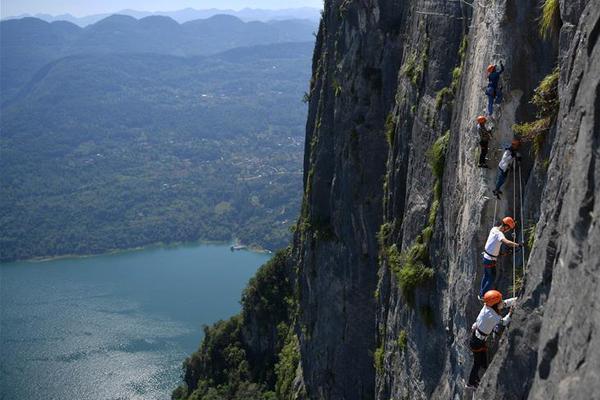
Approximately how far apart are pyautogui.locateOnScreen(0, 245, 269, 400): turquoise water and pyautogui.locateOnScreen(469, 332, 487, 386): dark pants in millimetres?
52191

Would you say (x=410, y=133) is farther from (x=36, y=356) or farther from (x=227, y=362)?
(x=36, y=356)

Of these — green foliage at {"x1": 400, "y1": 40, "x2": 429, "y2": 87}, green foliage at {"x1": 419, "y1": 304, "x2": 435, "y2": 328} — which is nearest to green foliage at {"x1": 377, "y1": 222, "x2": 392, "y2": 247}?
green foliage at {"x1": 400, "y1": 40, "x2": 429, "y2": 87}

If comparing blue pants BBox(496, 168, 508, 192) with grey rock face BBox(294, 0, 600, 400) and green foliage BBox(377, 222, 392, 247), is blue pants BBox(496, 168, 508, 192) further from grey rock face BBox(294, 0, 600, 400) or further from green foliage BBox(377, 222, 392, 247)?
green foliage BBox(377, 222, 392, 247)

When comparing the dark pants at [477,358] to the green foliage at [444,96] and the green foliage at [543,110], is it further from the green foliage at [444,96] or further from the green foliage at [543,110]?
the green foliage at [444,96]

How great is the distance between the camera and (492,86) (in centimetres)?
1048

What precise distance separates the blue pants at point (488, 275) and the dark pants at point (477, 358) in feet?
2.59

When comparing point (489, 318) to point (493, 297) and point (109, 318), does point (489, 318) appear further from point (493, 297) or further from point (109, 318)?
point (109, 318)

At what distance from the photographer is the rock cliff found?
751 centimetres

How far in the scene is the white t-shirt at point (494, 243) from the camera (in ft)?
31.8

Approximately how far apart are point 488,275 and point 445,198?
9.67 feet

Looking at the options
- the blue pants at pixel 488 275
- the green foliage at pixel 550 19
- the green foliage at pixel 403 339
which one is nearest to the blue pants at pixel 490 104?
the green foliage at pixel 550 19

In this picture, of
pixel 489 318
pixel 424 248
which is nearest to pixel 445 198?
pixel 424 248

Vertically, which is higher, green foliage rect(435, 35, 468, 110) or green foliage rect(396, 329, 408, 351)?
green foliage rect(435, 35, 468, 110)

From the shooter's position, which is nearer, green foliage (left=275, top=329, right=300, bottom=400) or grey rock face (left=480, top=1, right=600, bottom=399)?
grey rock face (left=480, top=1, right=600, bottom=399)
